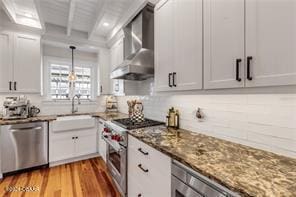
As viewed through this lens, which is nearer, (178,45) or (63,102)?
(178,45)

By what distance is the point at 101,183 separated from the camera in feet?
7.78

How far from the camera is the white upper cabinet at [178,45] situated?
130 cm

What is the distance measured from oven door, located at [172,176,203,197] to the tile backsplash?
647 millimetres

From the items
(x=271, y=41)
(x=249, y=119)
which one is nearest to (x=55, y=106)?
(x=249, y=119)

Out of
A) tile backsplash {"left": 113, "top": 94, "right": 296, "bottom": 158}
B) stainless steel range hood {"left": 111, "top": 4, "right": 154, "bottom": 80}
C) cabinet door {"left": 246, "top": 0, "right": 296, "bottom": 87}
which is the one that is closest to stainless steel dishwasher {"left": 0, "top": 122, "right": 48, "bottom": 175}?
stainless steel range hood {"left": 111, "top": 4, "right": 154, "bottom": 80}

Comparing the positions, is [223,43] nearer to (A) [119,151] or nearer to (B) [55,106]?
(A) [119,151]

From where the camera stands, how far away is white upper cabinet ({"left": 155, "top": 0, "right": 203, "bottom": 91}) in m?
1.30

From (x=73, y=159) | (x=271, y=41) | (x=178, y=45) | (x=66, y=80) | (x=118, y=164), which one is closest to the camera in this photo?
(x=271, y=41)

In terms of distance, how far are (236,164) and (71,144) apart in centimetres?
293

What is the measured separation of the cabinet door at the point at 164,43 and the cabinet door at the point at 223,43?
447 mm

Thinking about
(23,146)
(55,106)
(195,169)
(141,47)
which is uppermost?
(141,47)

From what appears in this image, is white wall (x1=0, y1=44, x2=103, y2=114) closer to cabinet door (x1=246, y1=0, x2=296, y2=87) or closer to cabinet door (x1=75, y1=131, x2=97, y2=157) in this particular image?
cabinet door (x1=75, y1=131, x2=97, y2=157)

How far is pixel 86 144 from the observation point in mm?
3193

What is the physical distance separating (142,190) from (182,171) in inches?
A: 28.5
